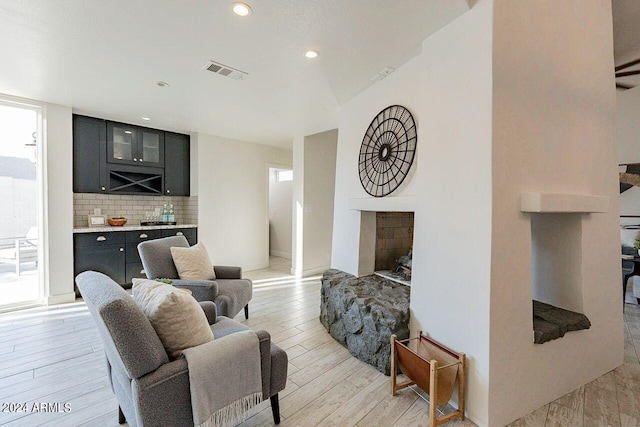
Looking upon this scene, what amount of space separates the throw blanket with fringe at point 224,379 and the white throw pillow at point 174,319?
70mm

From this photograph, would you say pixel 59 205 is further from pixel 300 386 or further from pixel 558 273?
pixel 558 273

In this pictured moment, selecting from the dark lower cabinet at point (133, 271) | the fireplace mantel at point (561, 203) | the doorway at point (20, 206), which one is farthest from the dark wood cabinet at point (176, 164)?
the fireplace mantel at point (561, 203)

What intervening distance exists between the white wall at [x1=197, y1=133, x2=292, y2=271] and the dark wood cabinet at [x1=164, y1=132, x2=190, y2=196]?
0.30 m

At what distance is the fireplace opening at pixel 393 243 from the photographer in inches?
128

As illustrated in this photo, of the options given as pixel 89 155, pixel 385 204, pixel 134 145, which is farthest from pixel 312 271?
pixel 89 155

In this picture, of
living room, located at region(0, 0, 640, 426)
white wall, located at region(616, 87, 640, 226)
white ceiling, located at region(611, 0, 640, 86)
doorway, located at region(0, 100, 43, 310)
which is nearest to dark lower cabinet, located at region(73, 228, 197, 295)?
doorway, located at region(0, 100, 43, 310)

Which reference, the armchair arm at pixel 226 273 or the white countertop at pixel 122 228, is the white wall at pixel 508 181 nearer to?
the armchair arm at pixel 226 273

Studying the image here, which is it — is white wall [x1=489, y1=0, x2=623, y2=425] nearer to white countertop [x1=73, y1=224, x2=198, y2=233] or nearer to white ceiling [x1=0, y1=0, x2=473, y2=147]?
white ceiling [x1=0, y1=0, x2=473, y2=147]

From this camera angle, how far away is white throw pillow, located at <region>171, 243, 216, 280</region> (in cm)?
308

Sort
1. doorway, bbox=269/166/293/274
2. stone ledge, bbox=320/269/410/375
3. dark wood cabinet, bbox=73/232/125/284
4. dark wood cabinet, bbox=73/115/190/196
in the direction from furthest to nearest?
doorway, bbox=269/166/293/274 < dark wood cabinet, bbox=73/115/190/196 < dark wood cabinet, bbox=73/232/125/284 < stone ledge, bbox=320/269/410/375

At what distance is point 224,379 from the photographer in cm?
A: 150

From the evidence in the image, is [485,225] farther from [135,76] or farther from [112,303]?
[135,76]

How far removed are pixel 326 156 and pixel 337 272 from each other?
2.86m

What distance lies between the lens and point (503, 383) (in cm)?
177
